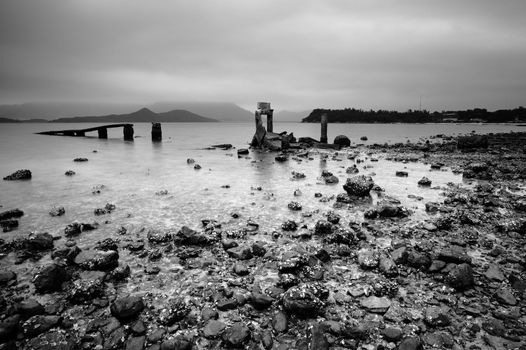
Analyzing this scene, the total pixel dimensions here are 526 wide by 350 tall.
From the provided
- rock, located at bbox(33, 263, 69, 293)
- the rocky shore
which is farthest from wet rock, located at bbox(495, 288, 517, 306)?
rock, located at bbox(33, 263, 69, 293)

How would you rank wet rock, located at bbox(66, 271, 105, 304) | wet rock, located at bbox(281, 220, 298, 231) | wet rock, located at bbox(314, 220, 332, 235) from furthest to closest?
wet rock, located at bbox(281, 220, 298, 231) → wet rock, located at bbox(314, 220, 332, 235) → wet rock, located at bbox(66, 271, 105, 304)

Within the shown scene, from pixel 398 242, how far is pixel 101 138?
2147 inches

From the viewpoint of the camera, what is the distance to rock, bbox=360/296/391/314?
420 centimetres

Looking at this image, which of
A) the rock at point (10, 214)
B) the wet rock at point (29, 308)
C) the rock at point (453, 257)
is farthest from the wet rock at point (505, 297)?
the rock at point (10, 214)

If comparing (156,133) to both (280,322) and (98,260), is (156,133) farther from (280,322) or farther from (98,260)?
(280,322)

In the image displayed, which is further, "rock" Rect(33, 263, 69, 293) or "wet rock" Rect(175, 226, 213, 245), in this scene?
"wet rock" Rect(175, 226, 213, 245)

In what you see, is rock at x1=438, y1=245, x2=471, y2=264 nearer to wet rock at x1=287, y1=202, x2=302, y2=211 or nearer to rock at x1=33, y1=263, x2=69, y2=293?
wet rock at x1=287, y1=202, x2=302, y2=211

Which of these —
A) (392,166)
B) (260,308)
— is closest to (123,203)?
(260,308)

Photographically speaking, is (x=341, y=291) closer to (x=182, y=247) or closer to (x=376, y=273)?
(x=376, y=273)

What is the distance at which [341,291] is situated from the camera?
4695 millimetres

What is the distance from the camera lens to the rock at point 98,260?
5301mm

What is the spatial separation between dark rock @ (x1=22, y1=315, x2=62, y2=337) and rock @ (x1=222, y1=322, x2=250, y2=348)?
242 cm

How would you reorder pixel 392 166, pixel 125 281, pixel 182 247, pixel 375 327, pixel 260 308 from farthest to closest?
pixel 392 166 < pixel 182 247 < pixel 125 281 < pixel 260 308 < pixel 375 327

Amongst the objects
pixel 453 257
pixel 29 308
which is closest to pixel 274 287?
pixel 453 257
